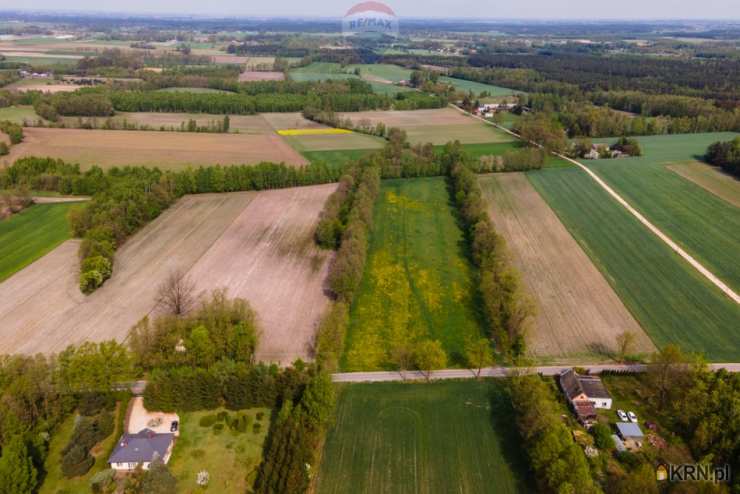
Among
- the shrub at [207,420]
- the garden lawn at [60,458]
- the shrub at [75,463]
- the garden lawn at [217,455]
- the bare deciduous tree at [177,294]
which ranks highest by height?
the bare deciduous tree at [177,294]

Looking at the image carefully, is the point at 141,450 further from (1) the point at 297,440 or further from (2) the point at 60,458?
(1) the point at 297,440

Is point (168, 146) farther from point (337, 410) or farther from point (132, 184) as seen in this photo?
point (337, 410)

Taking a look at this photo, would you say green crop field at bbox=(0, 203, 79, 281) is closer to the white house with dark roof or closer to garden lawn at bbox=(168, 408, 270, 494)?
garden lawn at bbox=(168, 408, 270, 494)

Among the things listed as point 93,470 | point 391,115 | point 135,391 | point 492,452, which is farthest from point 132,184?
point 391,115

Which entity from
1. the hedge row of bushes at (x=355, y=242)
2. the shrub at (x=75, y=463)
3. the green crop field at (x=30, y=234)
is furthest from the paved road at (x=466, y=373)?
the green crop field at (x=30, y=234)

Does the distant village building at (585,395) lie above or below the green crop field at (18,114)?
below

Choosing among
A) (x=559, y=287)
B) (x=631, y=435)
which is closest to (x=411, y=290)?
(x=559, y=287)

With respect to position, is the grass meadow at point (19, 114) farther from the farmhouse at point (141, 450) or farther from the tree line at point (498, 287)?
the farmhouse at point (141, 450)
